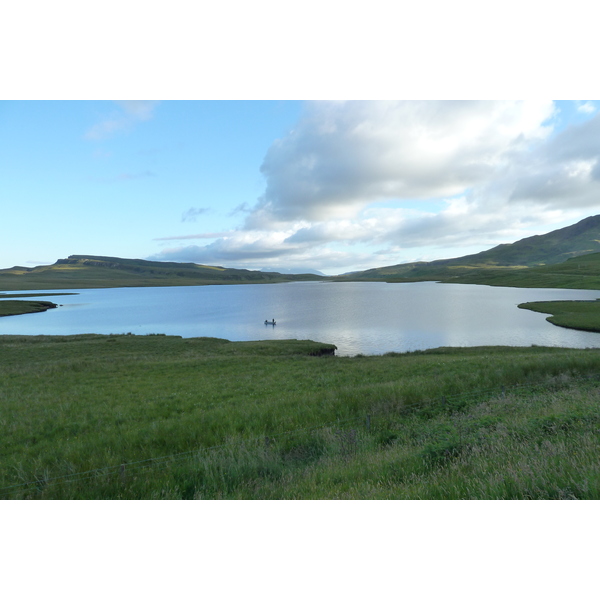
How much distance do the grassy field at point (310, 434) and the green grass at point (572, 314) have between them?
47062mm

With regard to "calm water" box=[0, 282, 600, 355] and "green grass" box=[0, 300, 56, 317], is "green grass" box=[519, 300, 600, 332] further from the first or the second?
"green grass" box=[0, 300, 56, 317]

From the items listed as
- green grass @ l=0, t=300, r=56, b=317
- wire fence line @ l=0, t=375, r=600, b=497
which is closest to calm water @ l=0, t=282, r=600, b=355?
green grass @ l=0, t=300, r=56, b=317

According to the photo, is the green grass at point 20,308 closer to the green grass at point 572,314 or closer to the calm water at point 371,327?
the calm water at point 371,327

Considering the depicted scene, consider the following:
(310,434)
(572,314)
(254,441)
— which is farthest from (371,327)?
(254,441)

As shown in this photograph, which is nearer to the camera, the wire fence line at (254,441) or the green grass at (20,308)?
the wire fence line at (254,441)

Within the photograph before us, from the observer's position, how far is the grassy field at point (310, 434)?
7.96 meters

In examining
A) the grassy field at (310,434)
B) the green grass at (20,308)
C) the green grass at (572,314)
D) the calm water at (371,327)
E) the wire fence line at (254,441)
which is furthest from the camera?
the green grass at (20,308)

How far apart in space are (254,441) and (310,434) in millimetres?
2217

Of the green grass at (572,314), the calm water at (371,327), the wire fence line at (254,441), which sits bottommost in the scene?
the calm water at (371,327)

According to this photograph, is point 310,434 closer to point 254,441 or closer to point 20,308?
point 254,441

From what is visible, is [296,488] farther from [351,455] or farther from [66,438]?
[66,438]

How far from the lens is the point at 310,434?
44.3ft

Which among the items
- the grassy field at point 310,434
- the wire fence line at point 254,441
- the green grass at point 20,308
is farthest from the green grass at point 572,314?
the green grass at point 20,308

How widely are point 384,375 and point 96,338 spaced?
54002 mm
